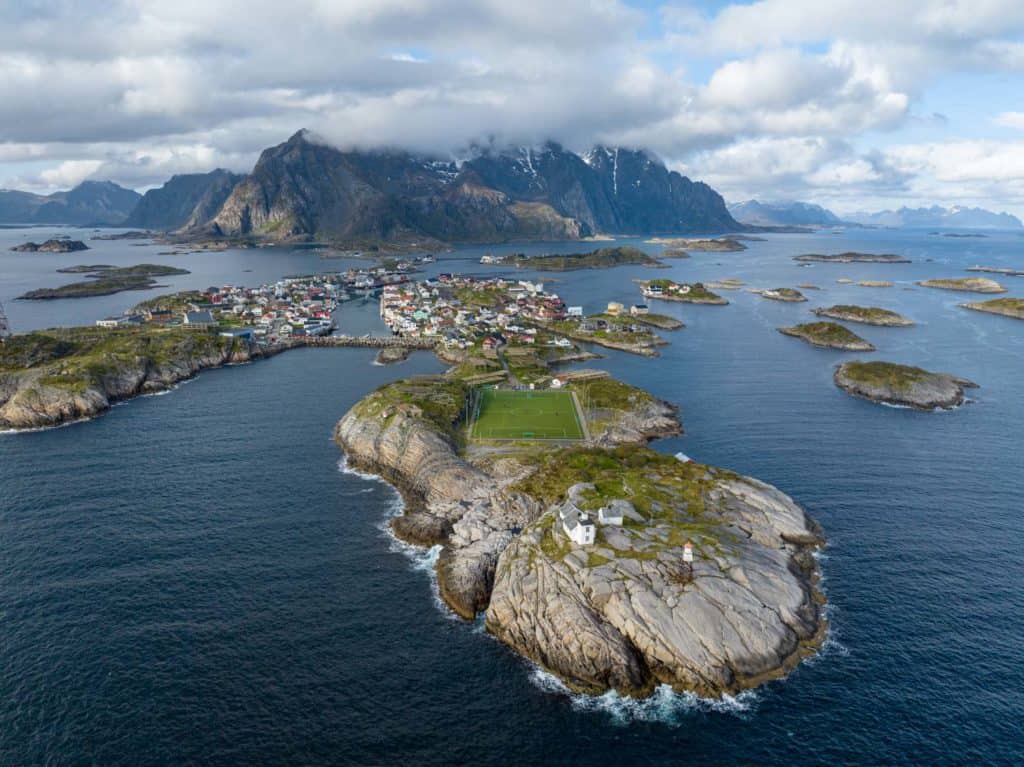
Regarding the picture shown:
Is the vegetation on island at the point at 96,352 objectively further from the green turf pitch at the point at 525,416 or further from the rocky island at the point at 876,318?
the rocky island at the point at 876,318

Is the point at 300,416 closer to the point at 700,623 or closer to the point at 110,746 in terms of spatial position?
the point at 110,746

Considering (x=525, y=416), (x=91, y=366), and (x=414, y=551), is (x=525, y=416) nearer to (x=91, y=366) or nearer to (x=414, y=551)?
(x=414, y=551)

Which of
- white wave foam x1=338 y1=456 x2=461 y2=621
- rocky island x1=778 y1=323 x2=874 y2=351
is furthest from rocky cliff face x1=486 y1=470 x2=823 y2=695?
rocky island x1=778 y1=323 x2=874 y2=351

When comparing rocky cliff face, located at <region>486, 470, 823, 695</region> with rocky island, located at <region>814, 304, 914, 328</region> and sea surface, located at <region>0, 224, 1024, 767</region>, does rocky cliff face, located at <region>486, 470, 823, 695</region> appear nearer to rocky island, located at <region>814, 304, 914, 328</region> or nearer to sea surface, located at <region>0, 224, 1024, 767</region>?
sea surface, located at <region>0, 224, 1024, 767</region>

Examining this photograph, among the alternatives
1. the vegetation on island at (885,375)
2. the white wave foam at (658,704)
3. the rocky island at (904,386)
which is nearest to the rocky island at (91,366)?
the white wave foam at (658,704)

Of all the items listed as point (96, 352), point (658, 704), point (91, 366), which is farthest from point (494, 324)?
point (658, 704)
